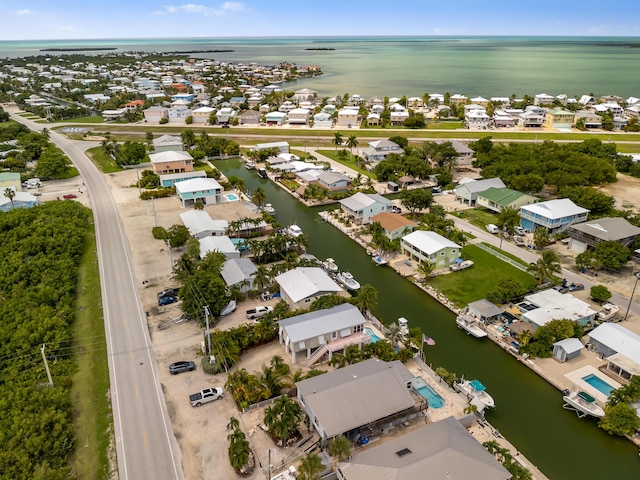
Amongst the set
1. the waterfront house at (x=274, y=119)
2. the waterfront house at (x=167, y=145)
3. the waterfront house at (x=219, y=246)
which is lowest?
the waterfront house at (x=219, y=246)

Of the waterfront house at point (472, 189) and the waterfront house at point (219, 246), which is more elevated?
the waterfront house at point (472, 189)

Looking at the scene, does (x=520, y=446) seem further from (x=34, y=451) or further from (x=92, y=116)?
(x=92, y=116)

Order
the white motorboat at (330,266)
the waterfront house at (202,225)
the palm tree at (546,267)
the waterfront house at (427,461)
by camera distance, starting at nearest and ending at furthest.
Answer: the waterfront house at (427,461) < the palm tree at (546,267) < the white motorboat at (330,266) < the waterfront house at (202,225)

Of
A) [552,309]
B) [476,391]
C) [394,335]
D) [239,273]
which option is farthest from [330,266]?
[552,309]

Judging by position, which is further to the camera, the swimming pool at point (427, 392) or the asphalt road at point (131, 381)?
the swimming pool at point (427, 392)

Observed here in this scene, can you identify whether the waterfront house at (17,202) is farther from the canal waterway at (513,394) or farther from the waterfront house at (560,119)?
the waterfront house at (560,119)

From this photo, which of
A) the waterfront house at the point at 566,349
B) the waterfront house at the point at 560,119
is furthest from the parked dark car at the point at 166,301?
the waterfront house at the point at 560,119
